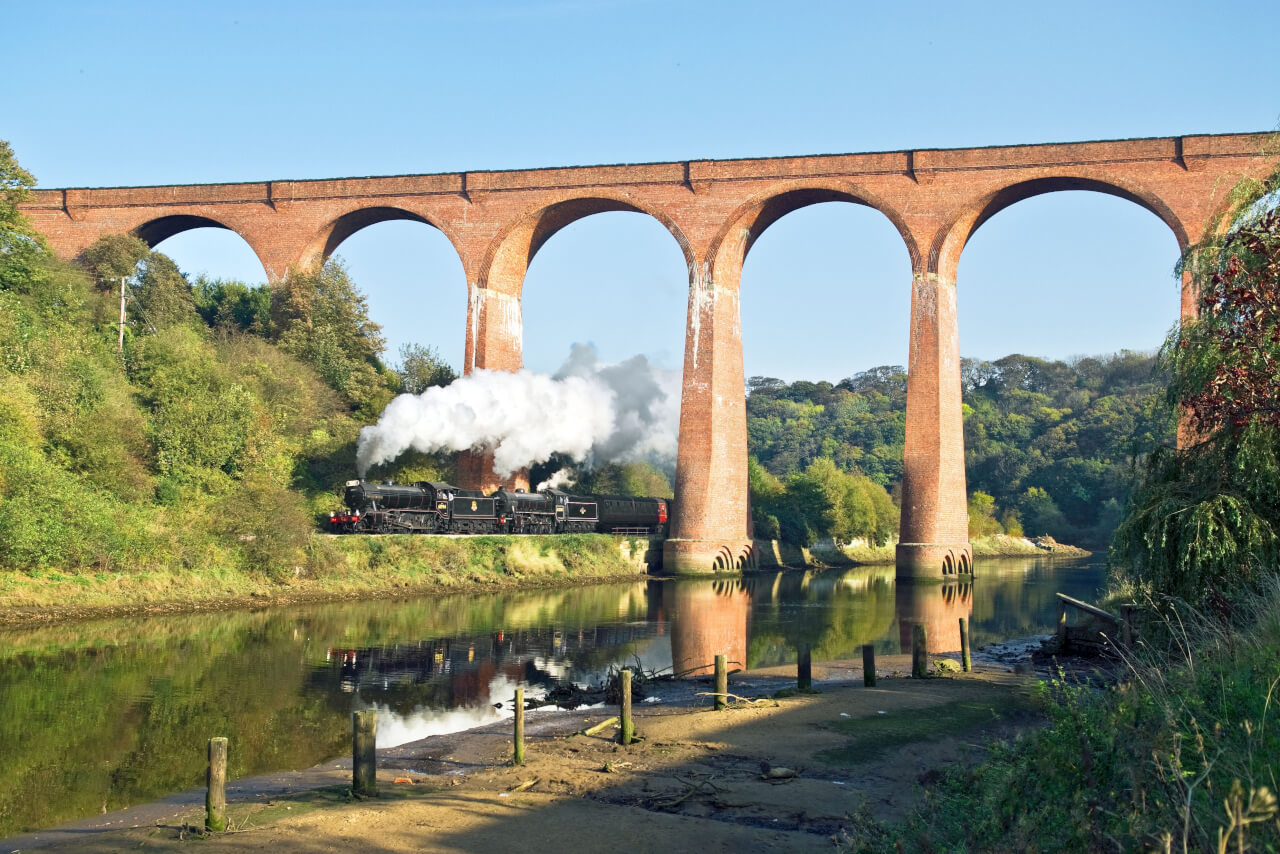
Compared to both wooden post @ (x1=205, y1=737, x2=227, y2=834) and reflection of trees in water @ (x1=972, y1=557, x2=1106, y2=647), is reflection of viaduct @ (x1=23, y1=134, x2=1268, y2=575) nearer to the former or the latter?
reflection of trees in water @ (x1=972, y1=557, x2=1106, y2=647)

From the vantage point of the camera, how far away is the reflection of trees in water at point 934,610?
2117 centimetres

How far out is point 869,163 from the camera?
32.4m

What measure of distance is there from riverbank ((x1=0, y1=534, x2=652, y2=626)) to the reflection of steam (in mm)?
8832

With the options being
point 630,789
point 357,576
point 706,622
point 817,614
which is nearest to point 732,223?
point 817,614

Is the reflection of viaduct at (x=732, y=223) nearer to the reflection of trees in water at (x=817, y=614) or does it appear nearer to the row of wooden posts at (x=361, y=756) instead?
the reflection of trees in water at (x=817, y=614)

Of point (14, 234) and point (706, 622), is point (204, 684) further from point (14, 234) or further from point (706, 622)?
point (14, 234)

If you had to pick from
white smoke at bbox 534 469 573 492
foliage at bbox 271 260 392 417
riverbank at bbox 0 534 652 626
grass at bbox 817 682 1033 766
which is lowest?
grass at bbox 817 682 1033 766

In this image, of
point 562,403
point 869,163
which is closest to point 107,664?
point 562,403

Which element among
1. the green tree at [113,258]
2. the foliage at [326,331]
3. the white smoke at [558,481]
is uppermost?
the green tree at [113,258]

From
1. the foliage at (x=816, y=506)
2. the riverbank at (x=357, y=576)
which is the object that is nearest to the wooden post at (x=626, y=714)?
the riverbank at (x=357, y=576)

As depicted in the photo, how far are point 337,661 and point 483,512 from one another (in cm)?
1551

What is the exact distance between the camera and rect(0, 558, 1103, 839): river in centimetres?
1073

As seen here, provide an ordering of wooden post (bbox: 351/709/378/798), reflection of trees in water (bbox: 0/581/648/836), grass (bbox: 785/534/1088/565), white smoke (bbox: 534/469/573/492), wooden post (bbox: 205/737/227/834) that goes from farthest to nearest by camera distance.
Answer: grass (bbox: 785/534/1088/565), white smoke (bbox: 534/469/573/492), reflection of trees in water (bbox: 0/581/648/836), wooden post (bbox: 351/709/378/798), wooden post (bbox: 205/737/227/834)

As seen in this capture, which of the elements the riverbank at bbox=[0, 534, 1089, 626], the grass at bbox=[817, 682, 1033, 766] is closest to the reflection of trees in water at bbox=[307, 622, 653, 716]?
the grass at bbox=[817, 682, 1033, 766]
